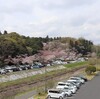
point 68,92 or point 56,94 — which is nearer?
point 56,94

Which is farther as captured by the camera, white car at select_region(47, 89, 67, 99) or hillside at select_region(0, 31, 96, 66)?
hillside at select_region(0, 31, 96, 66)

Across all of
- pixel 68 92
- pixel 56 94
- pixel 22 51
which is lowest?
pixel 68 92

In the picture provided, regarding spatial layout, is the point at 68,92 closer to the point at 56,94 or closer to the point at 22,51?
the point at 56,94

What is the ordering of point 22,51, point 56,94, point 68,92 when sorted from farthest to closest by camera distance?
point 22,51, point 68,92, point 56,94

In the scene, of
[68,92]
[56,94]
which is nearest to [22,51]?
[68,92]

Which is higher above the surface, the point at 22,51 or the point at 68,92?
the point at 22,51

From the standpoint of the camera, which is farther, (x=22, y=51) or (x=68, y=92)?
(x=22, y=51)

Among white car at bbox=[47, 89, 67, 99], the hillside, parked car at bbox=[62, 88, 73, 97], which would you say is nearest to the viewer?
white car at bbox=[47, 89, 67, 99]

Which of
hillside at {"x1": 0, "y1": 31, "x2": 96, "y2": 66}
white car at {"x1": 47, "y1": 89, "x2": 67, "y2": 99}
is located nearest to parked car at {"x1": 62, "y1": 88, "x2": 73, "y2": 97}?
white car at {"x1": 47, "y1": 89, "x2": 67, "y2": 99}

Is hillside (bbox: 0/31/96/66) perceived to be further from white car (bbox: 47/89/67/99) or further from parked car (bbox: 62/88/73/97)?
white car (bbox: 47/89/67/99)

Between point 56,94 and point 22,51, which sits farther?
point 22,51

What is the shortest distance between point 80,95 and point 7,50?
36.1m

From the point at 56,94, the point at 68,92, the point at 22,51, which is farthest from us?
the point at 22,51

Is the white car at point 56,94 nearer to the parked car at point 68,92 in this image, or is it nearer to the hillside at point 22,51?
the parked car at point 68,92
